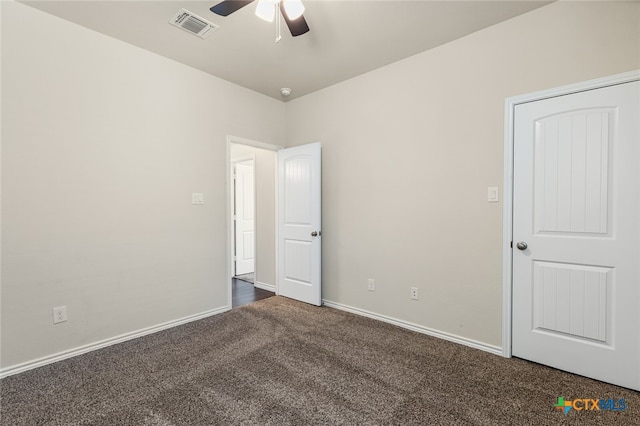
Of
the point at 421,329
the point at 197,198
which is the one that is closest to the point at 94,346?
Answer: the point at 197,198

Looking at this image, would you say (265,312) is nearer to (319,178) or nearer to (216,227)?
(216,227)

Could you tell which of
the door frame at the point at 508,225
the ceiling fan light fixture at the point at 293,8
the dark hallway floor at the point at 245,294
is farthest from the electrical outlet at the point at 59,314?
the door frame at the point at 508,225

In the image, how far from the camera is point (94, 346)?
8.37 feet

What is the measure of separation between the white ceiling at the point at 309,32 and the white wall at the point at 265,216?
1.40 meters

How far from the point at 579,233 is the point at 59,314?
13.3 ft

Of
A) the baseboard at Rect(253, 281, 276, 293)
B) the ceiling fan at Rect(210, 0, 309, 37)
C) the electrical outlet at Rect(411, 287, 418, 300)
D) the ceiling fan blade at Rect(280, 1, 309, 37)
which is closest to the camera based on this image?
the ceiling fan at Rect(210, 0, 309, 37)

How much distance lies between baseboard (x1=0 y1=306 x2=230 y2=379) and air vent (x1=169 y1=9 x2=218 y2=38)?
A: 2773mm

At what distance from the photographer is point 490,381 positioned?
6.79 ft

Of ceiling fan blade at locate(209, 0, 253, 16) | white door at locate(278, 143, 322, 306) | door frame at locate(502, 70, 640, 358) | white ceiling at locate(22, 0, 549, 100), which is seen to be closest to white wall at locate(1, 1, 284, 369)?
white ceiling at locate(22, 0, 549, 100)

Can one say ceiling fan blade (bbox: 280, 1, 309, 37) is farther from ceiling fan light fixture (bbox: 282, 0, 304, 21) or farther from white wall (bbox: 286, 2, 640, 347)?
white wall (bbox: 286, 2, 640, 347)

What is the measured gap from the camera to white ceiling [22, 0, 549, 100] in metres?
2.23

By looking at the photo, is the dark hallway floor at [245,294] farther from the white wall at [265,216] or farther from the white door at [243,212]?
the white door at [243,212]

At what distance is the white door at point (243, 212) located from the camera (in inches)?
210

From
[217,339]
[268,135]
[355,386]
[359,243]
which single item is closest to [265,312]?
→ [217,339]
